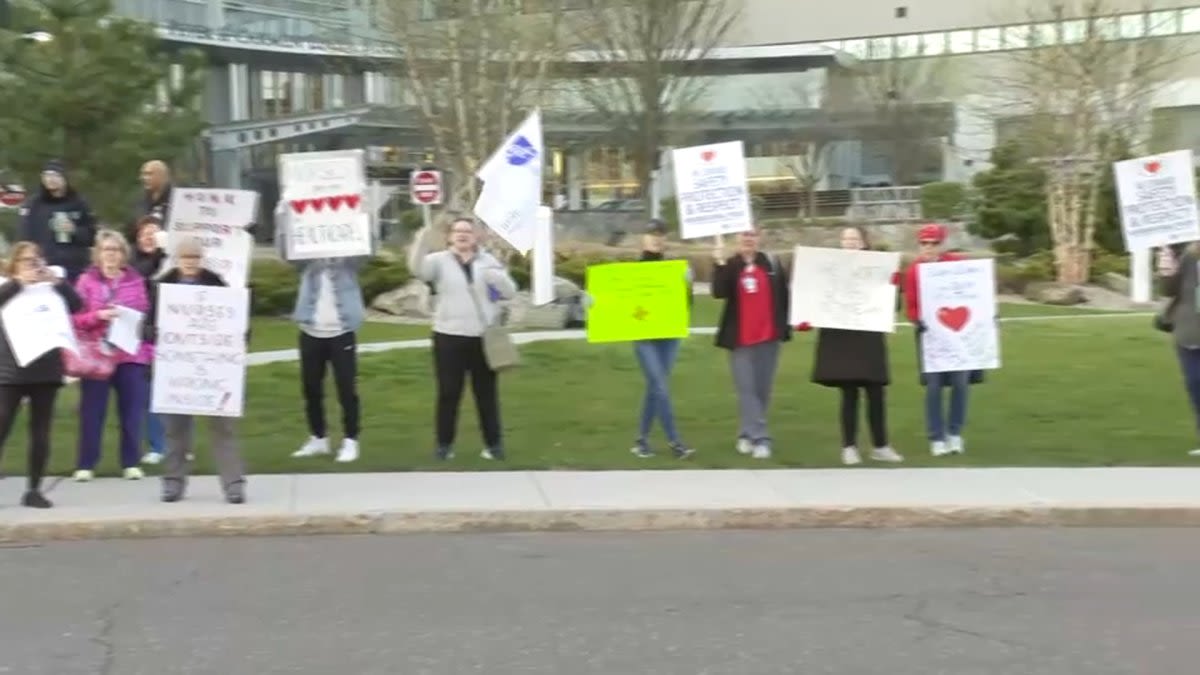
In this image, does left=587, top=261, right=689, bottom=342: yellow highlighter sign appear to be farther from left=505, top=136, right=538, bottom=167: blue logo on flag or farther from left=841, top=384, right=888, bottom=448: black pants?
left=841, top=384, right=888, bottom=448: black pants

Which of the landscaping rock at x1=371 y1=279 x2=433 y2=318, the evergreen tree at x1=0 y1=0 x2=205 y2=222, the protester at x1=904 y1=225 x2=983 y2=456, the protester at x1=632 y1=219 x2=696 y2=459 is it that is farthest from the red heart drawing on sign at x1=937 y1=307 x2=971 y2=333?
the landscaping rock at x1=371 y1=279 x2=433 y2=318

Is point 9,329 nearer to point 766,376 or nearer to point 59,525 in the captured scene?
point 59,525

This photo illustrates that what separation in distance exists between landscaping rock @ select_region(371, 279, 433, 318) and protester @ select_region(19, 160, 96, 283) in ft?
37.6

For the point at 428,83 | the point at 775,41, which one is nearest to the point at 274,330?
the point at 428,83

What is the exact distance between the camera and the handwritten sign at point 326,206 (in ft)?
33.2

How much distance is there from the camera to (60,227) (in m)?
11.4

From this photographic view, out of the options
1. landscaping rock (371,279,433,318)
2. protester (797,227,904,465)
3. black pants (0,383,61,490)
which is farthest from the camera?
landscaping rock (371,279,433,318)

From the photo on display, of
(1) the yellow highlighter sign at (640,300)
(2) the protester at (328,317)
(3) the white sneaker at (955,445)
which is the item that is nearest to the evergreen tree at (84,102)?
(2) the protester at (328,317)

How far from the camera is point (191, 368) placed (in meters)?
8.94

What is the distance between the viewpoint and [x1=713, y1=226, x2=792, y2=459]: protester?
10492mm

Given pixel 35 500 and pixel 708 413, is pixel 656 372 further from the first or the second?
pixel 35 500

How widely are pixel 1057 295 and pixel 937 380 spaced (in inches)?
695

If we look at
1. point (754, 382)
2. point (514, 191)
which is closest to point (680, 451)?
point (754, 382)

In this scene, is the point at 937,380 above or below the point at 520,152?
below
